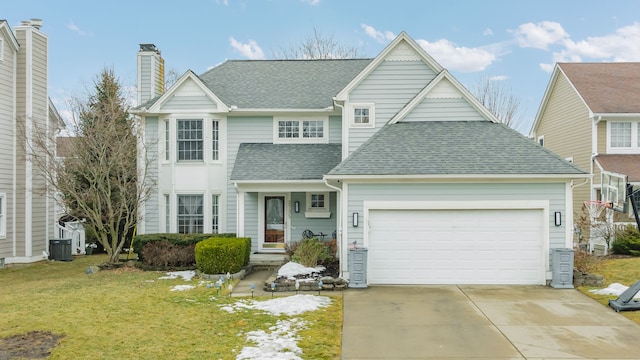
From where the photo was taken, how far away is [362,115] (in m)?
14.4

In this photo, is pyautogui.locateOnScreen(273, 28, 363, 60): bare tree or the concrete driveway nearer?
the concrete driveway

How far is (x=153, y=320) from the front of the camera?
8492 mm

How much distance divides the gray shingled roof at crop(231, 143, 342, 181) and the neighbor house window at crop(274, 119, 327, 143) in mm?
263

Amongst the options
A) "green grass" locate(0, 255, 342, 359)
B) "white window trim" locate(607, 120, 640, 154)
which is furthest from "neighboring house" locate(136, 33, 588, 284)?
"white window trim" locate(607, 120, 640, 154)

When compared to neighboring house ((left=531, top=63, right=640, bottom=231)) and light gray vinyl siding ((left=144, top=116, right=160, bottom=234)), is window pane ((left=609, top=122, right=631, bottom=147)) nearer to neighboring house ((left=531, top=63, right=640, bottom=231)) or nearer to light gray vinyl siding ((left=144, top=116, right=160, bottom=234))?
neighboring house ((left=531, top=63, right=640, bottom=231))

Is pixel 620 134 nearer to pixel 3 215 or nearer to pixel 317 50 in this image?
pixel 317 50

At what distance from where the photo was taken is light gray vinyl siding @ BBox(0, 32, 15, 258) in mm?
15562

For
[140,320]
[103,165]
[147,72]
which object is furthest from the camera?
[147,72]

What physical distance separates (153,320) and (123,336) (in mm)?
969

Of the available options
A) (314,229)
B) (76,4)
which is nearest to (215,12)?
(76,4)

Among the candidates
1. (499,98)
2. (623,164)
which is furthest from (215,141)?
(499,98)

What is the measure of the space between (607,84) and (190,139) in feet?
60.9

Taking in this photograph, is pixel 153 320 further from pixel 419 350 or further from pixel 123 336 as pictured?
pixel 419 350

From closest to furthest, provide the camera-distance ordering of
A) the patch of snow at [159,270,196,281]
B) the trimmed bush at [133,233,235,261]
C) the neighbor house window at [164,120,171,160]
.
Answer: the patch of snow at [159,270,196,281], the trimmed bush at [133,233,235,261], the neighbor house window at [164,120,171,160]
